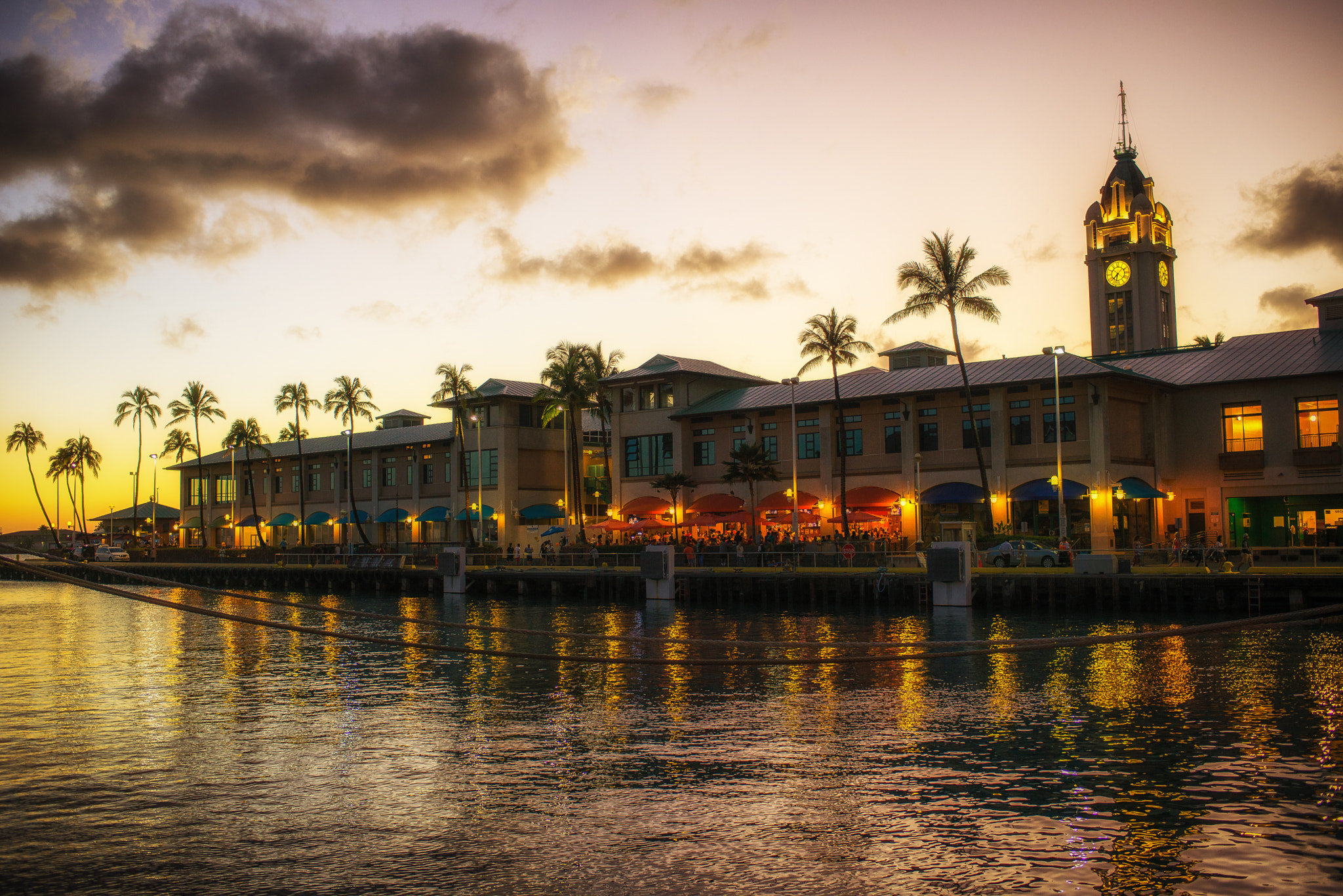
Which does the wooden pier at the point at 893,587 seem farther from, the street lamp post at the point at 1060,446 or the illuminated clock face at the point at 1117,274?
the illuminated clock face at the point at 1117,274

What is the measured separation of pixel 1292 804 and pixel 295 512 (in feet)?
360

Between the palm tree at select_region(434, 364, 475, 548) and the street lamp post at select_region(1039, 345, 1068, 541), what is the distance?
1933 inches

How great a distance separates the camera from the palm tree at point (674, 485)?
3029 inches

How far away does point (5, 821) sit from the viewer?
50.0ft

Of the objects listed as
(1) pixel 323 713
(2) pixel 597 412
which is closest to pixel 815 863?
(1) pixel 323 713

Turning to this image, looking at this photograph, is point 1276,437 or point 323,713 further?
point 1276,437

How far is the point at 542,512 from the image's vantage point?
91.6 m

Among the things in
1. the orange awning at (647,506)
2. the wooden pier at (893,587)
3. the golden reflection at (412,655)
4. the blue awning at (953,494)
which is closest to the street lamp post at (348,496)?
the wooden pier at (893,587)

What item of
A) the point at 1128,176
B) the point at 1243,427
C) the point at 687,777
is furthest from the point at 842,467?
the point at 1128,176

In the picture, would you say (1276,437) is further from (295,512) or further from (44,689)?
(295,512)

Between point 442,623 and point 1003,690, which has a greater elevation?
point 442,623

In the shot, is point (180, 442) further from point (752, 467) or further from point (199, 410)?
point (752, 467)

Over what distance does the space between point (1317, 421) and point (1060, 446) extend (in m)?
14.9

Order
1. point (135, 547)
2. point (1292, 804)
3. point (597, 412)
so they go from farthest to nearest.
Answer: point (135, 547)
point (597, 412)
point (1292, 804)
